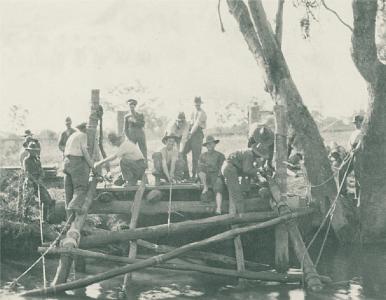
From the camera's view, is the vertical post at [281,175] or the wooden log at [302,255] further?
the vertical post at [281,175]

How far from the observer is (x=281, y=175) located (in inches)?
436

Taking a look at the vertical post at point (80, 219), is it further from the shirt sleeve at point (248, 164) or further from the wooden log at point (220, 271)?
the shirt sleeve at point (248, 164)

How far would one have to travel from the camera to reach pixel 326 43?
1706 inches

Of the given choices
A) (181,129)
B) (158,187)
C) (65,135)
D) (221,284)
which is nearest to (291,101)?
(181,129)

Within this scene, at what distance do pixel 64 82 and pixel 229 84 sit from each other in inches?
656

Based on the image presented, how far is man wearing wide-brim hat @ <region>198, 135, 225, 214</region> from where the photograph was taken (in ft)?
36.0

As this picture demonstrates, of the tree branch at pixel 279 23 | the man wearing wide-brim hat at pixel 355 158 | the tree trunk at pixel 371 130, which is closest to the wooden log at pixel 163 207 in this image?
the man wearing wide-brim hat at pixel 355 158

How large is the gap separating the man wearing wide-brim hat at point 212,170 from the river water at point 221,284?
1558 millimetres

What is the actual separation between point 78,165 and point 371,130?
634 cm

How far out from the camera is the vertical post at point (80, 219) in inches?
369

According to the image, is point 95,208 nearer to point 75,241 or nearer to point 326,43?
point 75,241

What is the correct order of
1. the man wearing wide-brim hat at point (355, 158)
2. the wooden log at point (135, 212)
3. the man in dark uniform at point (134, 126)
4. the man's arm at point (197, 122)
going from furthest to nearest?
the man's arm at point (197, 122) → the man in dark uniform at point (134, 126) → the man wearing wide-brim hat at point (355, 158) → the wooden log at point (135, 212)

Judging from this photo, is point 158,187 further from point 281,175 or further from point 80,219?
point 281,175

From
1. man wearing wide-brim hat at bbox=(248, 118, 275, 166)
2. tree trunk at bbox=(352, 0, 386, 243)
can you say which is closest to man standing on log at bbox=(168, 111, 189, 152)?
man wearing wide-brim hat at bbox=(248, 118, 275, 166)
